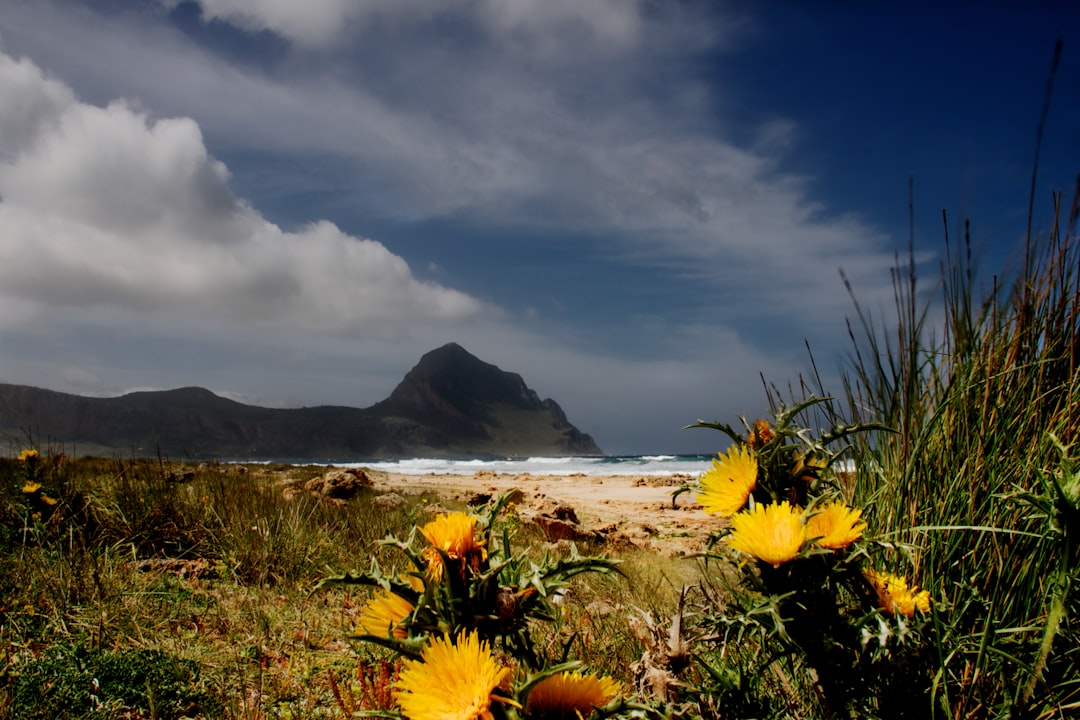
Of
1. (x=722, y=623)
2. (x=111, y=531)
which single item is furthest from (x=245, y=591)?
(x=722, y=623)

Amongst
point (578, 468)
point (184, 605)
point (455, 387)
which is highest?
point (455, 387)

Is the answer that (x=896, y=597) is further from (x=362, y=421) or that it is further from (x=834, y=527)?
(x=362, y=421)

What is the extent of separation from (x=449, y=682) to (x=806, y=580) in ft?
2.29

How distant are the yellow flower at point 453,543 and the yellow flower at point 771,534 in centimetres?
46

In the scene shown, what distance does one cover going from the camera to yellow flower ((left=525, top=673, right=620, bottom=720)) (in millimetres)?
809

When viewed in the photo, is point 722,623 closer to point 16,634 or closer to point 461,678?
point 461,678

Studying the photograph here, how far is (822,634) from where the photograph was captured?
1.11 metres

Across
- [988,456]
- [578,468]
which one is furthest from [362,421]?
[988,456]

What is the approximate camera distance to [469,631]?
858mm

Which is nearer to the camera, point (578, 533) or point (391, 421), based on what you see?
point (578, 533)

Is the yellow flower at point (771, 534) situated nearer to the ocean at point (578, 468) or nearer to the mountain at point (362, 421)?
the mountain at point (362, 421)

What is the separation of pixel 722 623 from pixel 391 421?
411ft

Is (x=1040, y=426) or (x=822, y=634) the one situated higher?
(x=1040, y=426)

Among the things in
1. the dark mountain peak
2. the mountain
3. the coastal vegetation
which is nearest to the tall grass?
the coastal vegetation
